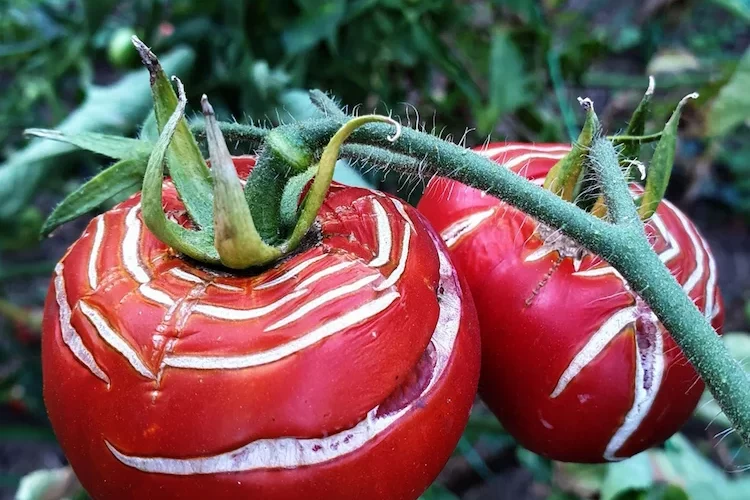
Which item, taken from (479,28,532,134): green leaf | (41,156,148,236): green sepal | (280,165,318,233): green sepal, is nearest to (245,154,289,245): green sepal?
(280,165,318,233): green sepal

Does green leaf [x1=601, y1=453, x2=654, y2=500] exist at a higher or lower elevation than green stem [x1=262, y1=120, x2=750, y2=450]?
lower

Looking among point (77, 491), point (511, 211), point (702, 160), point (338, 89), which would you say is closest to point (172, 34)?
point (338, 89)

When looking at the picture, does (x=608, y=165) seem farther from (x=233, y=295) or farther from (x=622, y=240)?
(x=233, y=295)

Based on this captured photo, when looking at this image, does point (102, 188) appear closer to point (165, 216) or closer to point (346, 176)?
point (165, 216)

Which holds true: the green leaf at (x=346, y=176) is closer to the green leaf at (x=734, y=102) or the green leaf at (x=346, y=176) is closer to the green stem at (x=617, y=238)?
the green stem at (x=617, y=238)

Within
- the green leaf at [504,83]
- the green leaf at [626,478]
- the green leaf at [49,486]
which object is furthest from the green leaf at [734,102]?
the green leaf at [49,486]

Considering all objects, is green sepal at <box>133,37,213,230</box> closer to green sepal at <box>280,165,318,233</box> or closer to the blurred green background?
green sepal at <box>280,165,318,233</box>

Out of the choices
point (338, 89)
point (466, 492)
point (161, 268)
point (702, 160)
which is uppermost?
point (161, 268)
